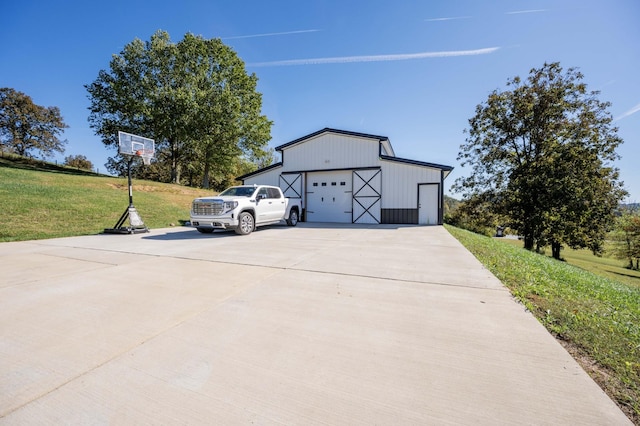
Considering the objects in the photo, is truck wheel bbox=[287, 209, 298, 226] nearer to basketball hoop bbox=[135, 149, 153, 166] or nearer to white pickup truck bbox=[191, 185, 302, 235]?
white pickup truck bbox=[191, 185, 302, 235]

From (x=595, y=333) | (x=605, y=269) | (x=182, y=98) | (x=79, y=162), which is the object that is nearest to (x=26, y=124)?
(x=79, y=162)

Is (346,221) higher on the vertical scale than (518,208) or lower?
lower

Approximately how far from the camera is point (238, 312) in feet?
9.45

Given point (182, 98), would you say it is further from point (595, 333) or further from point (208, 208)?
point (595, 333)

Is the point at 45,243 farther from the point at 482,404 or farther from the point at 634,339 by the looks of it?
the point at 634,339

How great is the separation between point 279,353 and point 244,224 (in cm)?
759

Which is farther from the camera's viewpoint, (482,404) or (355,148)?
(355,148)

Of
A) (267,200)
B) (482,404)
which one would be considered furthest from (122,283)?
(267,200)

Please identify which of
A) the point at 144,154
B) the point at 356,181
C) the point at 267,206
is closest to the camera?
the point at 144,154

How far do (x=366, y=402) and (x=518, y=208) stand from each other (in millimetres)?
22283

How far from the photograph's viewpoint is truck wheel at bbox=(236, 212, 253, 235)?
9.04 meters

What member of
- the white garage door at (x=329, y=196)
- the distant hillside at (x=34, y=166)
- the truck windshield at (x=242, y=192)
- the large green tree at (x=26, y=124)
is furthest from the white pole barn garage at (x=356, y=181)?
the large green tree at (x=26, y=124)

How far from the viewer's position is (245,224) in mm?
9328

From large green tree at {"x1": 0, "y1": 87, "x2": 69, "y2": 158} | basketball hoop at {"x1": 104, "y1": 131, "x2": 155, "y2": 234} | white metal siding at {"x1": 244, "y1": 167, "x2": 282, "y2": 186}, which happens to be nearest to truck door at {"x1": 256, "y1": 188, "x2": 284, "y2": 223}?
basketball hoop at {"x1": 104, "y1": 131, "x2": 155, "y2": 234}
